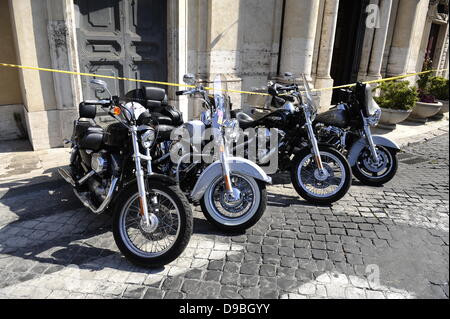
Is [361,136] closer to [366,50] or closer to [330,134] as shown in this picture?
[330,134]

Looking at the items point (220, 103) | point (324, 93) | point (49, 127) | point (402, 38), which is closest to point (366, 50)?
point (402, 38)

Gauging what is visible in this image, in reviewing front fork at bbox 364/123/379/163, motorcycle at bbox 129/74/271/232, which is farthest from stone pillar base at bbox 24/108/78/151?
front fork at bbox 364/123/379/163

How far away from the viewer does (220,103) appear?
3.44 m

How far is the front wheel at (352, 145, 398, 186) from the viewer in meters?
4.94

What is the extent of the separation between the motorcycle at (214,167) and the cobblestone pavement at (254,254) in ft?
A: 0.81

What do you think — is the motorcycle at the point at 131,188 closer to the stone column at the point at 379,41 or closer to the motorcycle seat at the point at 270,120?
the motorcycle seat at the point at 270,120

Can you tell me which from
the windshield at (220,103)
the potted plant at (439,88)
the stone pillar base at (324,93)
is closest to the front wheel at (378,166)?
the windshield at (220,103)

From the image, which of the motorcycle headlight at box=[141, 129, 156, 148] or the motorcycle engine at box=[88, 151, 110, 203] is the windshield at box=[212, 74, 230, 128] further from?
the motorcycle engine at box=[88, 151, 110, 203]

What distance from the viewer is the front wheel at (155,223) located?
2855mm
